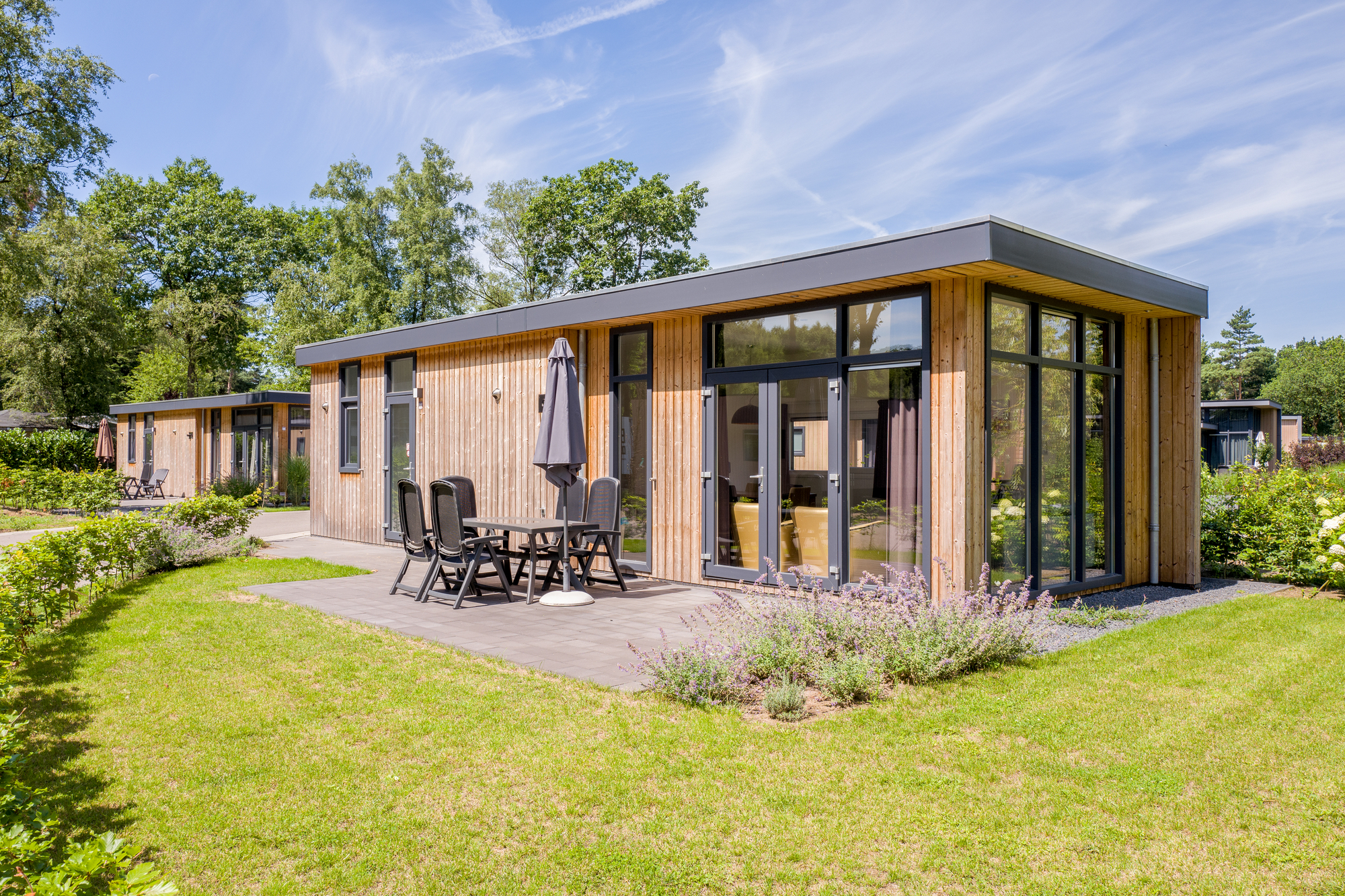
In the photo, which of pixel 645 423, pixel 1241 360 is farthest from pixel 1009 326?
pixel 1241 360

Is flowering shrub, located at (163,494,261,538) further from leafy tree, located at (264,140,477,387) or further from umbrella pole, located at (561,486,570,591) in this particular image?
leafy tree, located at (264,140,477,387)

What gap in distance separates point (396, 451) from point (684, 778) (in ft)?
31.1

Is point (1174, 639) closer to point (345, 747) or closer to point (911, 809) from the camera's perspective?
point (911, 809)

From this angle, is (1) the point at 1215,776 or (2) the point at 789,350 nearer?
(1) the point at 1215,776

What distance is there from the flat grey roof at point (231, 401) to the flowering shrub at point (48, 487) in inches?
129

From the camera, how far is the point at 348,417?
12.6 metres

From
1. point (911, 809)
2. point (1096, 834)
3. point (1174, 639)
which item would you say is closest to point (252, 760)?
point (911, 809)

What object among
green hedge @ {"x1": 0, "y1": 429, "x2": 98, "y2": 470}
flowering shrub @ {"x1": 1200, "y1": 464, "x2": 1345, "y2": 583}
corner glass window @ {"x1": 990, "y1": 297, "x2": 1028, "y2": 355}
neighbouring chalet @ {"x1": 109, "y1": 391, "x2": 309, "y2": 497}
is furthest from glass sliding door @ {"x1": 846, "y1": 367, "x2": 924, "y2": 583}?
green hedge @ {"x1": 0, "y1": 429, "x2": 98, "y2": 470}

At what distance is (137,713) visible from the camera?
3.94 m

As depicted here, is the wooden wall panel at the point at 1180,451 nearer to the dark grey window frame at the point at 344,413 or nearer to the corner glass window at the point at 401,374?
the corner glass window at the point at 401,374

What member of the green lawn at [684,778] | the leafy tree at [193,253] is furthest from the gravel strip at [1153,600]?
the leafy tree at [193,253]

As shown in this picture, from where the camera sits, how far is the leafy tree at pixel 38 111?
15.3 metres

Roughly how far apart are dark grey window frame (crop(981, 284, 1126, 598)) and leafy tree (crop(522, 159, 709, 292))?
21.0 meters

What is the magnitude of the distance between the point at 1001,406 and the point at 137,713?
19.6ft
